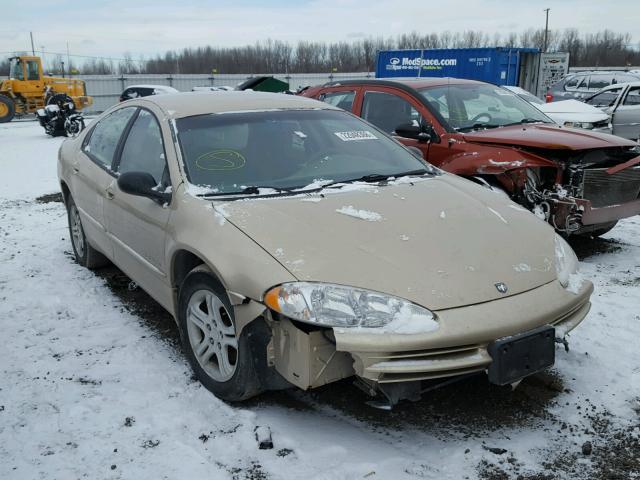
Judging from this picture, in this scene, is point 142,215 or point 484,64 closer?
point 142,215

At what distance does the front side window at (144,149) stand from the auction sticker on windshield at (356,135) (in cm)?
120

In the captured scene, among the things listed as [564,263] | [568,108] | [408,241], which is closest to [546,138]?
[564,263]

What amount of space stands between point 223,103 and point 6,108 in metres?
24.3

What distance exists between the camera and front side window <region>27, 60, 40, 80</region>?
2536 cm

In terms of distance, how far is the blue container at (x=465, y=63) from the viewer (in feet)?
70.0

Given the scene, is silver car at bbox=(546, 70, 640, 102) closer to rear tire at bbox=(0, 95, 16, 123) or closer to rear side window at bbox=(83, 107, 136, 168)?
rear side window at bbox=(83, 107, 136, 168)

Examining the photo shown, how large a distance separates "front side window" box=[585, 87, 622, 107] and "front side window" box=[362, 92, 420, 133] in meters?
9.01

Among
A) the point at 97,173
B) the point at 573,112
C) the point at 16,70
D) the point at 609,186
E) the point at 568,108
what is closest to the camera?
the point at 97,173

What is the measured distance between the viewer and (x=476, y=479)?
2510 millimetres

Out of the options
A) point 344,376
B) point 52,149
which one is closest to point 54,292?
point 344,376

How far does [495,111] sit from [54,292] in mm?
4773

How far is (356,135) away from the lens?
4.16 m

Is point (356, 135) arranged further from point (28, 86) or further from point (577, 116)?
point (28, 86)

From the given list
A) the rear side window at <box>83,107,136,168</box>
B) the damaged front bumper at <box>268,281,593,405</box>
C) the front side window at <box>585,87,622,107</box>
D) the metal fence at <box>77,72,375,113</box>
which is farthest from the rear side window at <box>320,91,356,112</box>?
the metal fence at <box>77,72,375,113</box>
